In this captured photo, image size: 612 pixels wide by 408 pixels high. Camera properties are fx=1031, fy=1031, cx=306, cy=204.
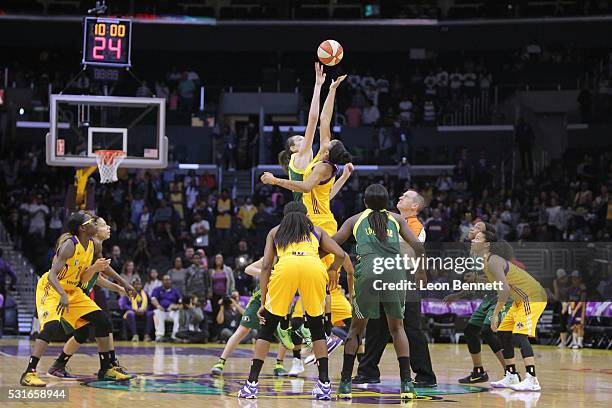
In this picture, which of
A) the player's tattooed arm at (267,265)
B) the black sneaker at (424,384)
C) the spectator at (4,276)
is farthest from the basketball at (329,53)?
the spectator at (4,276)

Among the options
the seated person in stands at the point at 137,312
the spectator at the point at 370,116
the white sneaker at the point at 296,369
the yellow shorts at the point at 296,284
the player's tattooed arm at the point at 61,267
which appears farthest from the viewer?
the spectator at the point at 370,116

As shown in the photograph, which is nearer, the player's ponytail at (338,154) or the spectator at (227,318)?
the player's ponytail at (338,154)

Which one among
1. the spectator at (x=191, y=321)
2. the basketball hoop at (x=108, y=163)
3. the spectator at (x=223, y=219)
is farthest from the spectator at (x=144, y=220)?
the basketball hoop at (x=108, y=163)

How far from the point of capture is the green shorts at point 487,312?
39.4 ft

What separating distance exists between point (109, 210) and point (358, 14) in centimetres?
1289

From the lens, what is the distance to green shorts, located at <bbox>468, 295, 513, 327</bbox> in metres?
12.0

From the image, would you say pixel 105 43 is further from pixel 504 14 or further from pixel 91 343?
pixel 504 14

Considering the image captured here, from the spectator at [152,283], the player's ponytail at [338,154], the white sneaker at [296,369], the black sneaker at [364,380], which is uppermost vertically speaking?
the player's ponytail at [338,154]

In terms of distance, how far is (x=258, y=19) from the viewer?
3391cm

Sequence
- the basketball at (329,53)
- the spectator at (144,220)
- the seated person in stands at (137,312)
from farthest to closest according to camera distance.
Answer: the spectator at (144,220)
the seated person in stands at (137,312)
the basketball at (329,53)

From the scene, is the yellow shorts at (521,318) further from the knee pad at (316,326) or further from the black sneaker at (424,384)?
the knee pad at (316,326)

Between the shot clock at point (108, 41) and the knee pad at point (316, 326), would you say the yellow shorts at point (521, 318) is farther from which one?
the shot clock at point (108, 41)

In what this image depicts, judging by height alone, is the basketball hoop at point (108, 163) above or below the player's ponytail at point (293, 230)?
above

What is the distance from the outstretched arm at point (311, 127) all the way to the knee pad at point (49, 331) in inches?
123
